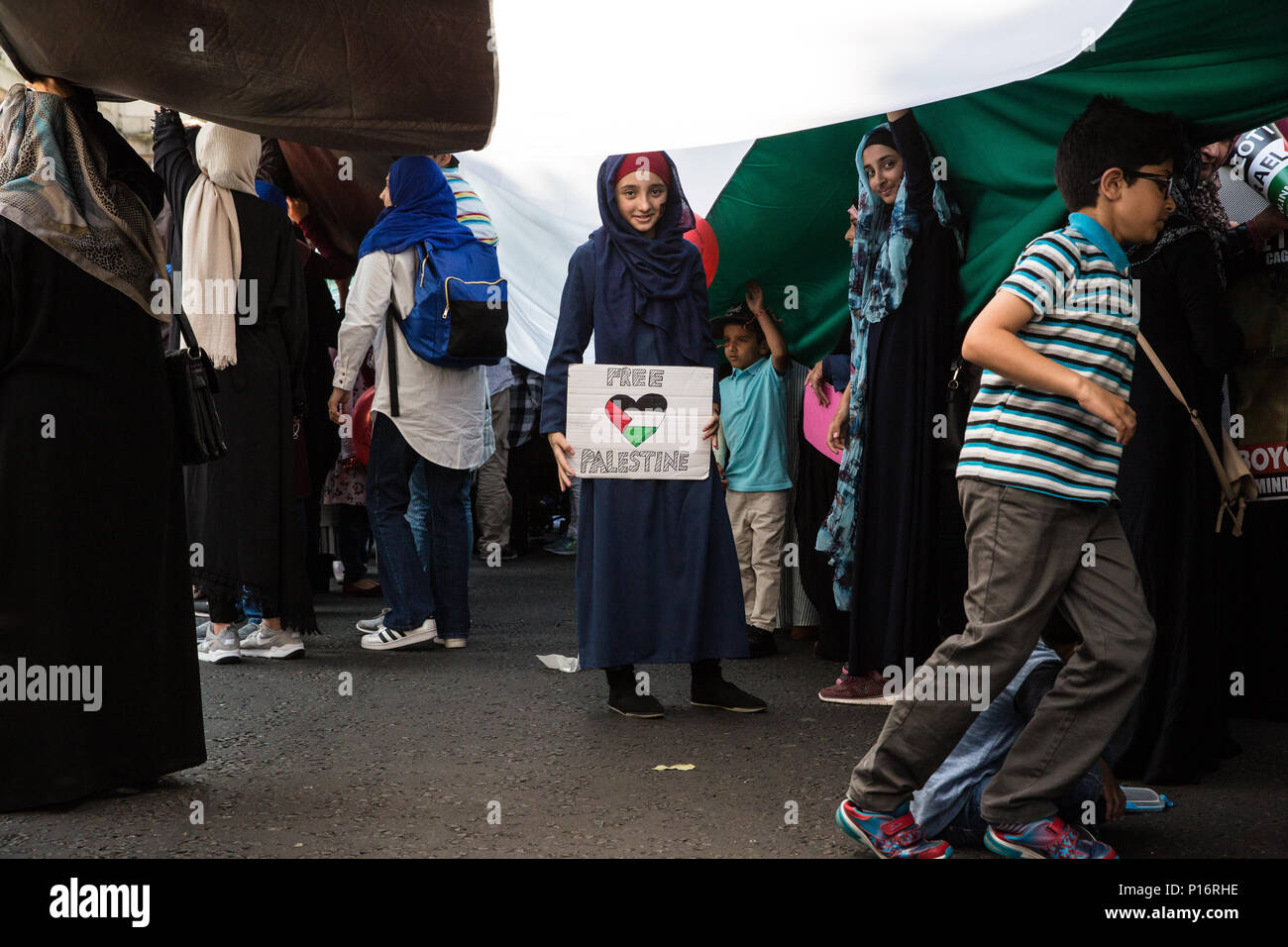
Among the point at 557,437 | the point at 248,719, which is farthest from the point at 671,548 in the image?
the point at 248,719

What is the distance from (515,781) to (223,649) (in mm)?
2916

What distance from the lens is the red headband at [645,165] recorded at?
5066mm

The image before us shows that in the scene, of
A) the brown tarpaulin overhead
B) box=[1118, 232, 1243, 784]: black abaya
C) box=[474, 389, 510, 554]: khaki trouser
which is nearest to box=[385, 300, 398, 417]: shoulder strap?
the brown tarpaulin overhead

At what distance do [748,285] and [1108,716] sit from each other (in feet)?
13.5

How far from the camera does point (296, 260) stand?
6.39m

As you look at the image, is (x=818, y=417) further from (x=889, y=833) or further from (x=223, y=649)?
(x=889, y=833)

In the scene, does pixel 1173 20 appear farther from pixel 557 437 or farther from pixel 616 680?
pixel 616 680

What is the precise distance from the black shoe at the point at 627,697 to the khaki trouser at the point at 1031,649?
1982 mm

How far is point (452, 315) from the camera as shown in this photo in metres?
6.57

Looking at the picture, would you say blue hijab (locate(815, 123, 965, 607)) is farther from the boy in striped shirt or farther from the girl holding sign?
the boy in striped shirt

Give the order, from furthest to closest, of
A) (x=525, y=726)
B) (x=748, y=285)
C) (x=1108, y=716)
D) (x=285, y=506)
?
(x=748, y=285) → (x=285, y=506) → (x=525, y=726) → (x=1108, y=716)

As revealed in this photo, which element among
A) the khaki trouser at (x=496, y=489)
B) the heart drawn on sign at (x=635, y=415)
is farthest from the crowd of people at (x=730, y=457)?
the khaki trouser at (x=496, y=489)

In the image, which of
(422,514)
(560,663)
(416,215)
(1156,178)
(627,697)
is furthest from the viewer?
(422,514)

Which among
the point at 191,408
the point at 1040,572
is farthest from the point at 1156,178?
the point at 191,408
